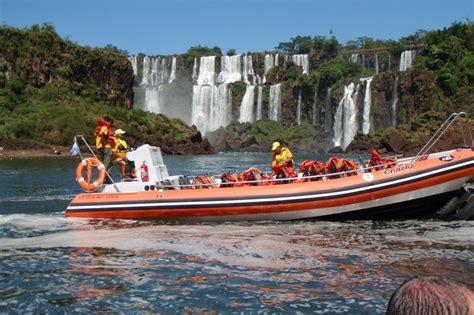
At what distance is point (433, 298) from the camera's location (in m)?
2.05

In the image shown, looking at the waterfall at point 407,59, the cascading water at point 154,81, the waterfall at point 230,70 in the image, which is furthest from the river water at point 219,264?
the cascading water at point 154,81

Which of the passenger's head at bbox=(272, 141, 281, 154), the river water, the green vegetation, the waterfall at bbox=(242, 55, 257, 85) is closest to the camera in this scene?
the river water

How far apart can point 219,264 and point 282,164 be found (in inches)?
Answer: 218

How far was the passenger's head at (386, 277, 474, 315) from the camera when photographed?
204cm

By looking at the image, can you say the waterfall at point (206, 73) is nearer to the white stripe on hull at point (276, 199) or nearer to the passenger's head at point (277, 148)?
the passenger's head at point (277, 148)

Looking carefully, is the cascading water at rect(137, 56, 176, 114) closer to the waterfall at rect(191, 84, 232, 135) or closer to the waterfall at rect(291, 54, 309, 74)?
the waterfall at rect(191, 84, 232, 135)

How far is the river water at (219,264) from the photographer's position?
22.7 feet

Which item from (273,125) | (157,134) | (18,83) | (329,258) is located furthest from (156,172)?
(273,125)

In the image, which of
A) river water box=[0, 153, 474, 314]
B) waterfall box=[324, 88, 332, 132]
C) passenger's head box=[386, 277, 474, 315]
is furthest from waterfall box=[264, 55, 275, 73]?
passenger's head box=[386, 277, 474, 315]

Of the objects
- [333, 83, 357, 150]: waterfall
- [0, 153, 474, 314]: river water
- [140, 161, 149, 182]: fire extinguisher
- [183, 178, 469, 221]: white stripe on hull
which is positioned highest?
[333, 83, 357, 150]: waterfall

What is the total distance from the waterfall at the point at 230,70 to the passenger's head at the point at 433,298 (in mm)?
94426

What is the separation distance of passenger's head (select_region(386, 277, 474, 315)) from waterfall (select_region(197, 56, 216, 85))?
95319 millimetres

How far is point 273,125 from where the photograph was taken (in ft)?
293

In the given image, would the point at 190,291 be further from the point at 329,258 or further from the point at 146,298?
the point at 329,258
